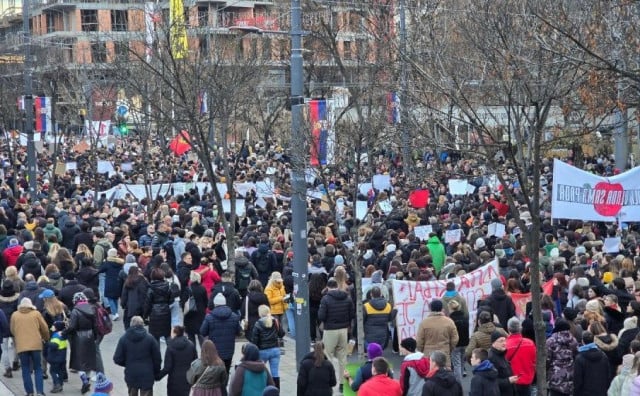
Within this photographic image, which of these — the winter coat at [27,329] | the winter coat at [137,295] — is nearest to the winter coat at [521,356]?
the winter coat at [27,329]

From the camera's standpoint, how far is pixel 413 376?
11.9 metres

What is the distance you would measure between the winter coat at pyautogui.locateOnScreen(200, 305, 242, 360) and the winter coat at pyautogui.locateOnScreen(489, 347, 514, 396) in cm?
361

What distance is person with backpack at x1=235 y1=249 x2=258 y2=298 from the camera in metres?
18.7

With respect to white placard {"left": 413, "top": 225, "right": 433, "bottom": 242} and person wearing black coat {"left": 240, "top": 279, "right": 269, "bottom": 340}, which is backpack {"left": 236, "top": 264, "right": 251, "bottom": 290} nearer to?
person wearing black coat {"left": 240, "top": 279, "right": 269, "bottom": 340}

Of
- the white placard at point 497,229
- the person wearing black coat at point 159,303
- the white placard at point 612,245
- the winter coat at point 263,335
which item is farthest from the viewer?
the white placard at point 497,229

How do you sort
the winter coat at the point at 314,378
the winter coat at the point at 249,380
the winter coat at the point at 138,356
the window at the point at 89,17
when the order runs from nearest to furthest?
1. the winter coat at the point at 249,380
2. the winter coat at the point at 314,378
3. the winter coat at the point at 138,356
4. the window at the point at 89,17

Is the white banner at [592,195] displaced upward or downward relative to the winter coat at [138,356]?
upward

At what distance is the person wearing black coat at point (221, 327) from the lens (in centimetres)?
1473

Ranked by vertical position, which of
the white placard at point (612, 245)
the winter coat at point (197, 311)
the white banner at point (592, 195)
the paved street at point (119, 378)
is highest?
the white banner at point (592, 195)

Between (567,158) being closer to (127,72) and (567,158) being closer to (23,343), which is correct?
(127,72)

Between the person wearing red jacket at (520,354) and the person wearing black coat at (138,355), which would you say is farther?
the person wearing black coat at (138,355)

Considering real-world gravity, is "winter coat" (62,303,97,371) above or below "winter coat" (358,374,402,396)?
below

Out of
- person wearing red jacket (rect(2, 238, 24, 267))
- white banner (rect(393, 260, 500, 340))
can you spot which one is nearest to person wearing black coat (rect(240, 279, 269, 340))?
white banner (rect(393, 260, 500, 340))

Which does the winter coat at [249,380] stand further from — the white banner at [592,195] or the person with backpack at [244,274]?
the white banner at [592,195]
